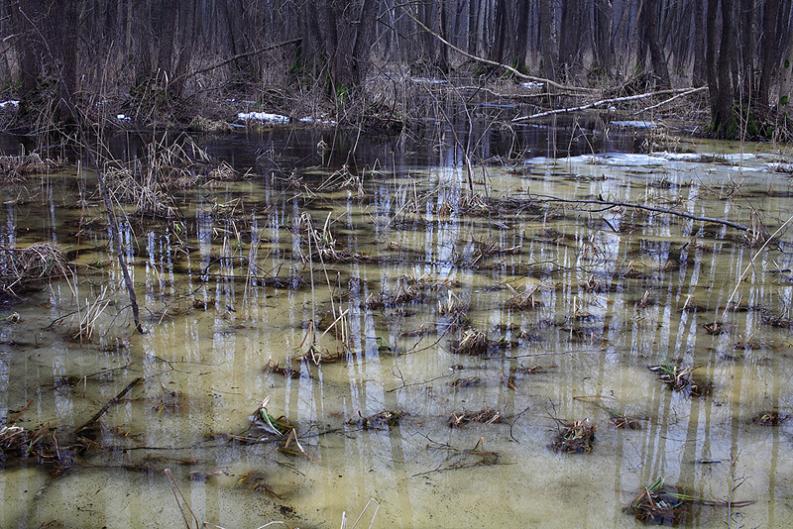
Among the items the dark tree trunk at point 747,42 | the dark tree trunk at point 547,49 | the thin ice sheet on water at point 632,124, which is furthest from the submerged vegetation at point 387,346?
the dark tree trunk at point 547,49

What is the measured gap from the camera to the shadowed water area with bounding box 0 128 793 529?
2625 millimetres

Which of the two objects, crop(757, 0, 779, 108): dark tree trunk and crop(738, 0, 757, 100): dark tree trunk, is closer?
crop(757, 0, 779, 108): dark tree trunk

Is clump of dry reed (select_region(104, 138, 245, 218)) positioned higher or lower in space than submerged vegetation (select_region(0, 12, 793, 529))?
higher

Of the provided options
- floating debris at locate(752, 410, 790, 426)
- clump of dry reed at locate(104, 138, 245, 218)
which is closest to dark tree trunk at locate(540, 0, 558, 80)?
clump of dry reed at locate(104, 138, 245, 218)

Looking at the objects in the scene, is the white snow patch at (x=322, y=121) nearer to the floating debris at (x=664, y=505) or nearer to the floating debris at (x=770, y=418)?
the floating debris at (x=770, y=418)

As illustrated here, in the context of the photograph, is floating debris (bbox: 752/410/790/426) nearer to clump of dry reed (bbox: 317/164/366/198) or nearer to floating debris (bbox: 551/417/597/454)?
floating debris (bbox: 551/417/597/454)

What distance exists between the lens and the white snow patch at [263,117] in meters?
14.1

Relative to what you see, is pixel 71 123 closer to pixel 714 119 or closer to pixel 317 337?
pixel 317 337

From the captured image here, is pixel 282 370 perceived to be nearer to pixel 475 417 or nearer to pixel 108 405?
pixel 108 405

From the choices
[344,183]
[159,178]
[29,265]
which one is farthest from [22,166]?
[29,265]

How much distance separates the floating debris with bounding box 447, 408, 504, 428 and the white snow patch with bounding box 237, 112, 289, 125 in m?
11.6

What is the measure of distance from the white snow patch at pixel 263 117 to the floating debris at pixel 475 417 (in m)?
11.6

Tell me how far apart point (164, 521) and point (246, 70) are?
49.8ft

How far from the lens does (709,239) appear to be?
6008 mm
